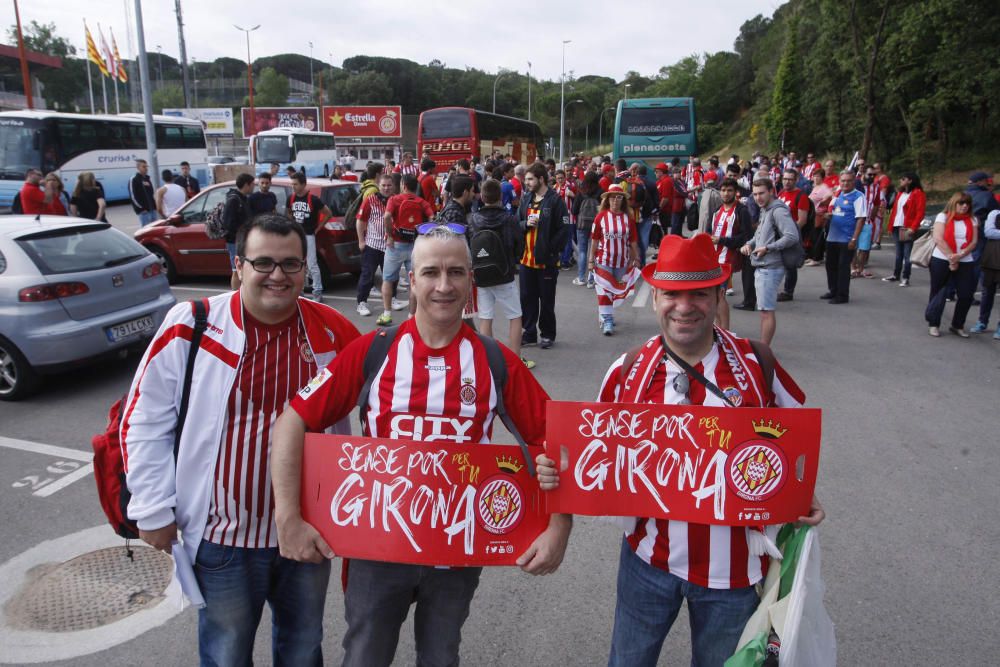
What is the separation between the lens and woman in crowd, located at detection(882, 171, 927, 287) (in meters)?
11.1

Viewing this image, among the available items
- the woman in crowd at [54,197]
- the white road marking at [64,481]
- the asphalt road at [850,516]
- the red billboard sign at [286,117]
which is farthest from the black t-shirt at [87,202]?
the red billboard sign at [286,117]

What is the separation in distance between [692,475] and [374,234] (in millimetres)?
7722

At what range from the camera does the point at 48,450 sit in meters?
5.39

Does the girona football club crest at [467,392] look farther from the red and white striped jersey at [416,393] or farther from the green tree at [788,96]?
the green tree at [788,96]

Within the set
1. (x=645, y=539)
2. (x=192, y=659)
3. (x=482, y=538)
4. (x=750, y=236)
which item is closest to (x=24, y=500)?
(x=192, y=659)

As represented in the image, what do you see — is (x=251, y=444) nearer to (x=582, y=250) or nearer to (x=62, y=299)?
(x=62, y=299)

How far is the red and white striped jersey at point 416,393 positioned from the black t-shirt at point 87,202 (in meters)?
14.0

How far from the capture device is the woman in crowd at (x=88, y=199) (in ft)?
45.2

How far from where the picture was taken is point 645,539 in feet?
7.35

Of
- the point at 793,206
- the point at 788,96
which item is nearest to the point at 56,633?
the point at 793,206

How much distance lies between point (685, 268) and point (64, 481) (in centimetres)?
461

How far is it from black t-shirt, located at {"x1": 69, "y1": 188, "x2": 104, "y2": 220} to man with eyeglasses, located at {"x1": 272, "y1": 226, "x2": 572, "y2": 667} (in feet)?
46.1

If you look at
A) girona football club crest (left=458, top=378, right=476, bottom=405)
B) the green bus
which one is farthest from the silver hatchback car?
the green bus

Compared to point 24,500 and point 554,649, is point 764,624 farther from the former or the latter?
point 24,500
